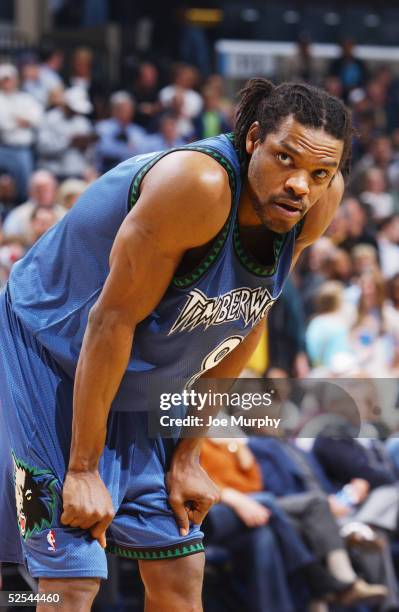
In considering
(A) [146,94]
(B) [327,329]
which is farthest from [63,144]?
(B) [327,329]

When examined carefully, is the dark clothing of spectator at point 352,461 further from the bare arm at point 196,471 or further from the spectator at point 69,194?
the bare arm at point 196,471

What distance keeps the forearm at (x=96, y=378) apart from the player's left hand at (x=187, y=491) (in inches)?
15.8

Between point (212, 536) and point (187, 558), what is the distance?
2.54 meters

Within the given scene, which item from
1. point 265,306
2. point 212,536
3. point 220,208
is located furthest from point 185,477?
point 212,536

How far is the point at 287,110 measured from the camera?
272 centimetres

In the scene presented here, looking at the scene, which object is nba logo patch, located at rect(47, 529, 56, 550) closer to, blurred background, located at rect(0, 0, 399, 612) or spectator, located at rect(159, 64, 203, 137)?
blurred background, located at rect(0, 0, 399, 612)

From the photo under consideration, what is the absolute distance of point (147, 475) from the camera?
3.05 metres

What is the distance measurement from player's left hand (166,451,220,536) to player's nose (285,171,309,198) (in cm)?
86

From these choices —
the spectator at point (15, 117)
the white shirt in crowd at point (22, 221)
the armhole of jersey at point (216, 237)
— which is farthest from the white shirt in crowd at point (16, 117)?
the armhole of jersey at point (216, 237)

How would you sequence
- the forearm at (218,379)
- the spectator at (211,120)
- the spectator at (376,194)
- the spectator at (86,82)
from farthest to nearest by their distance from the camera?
the spectator at (86,82), the spectator at (211,120), the spectator at (376,194), the forearm at (218,379)

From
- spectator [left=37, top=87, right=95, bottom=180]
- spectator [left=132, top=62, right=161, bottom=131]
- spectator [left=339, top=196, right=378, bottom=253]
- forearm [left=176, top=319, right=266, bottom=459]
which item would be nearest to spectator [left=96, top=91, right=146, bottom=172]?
spectator [left=37, top=87, right=95, bottom=180]

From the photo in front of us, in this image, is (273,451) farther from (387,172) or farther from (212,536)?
(387,172)

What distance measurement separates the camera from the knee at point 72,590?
9.05 feet

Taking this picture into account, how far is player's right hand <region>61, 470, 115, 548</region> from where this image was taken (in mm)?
2736
